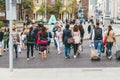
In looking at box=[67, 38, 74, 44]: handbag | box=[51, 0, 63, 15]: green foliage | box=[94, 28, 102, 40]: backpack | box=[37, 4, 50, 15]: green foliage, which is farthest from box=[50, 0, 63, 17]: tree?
box=[94, 28, 102, 40]: backpack

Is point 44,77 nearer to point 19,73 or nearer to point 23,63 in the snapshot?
point 19,73

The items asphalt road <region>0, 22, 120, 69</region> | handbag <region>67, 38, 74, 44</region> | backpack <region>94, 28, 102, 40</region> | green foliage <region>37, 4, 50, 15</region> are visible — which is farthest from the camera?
green foliage <region>37, 4, 50, 15</region>

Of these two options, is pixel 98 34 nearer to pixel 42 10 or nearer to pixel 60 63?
pixel 60 63

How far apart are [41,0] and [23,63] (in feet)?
289

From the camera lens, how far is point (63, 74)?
15.3 meters

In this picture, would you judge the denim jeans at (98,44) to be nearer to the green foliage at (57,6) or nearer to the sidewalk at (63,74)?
the sidewalk at (63,74)

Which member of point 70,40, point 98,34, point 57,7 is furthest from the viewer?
point 57,7

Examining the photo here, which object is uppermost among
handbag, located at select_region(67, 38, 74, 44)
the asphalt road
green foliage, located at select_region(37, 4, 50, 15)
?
green foliage, located at select_region(37, 4, 50, 15)

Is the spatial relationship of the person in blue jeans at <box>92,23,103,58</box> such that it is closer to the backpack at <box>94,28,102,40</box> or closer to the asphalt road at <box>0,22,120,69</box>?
the backpack at <box>94,28,102,40</box>

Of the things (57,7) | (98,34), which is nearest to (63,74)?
(98,34)

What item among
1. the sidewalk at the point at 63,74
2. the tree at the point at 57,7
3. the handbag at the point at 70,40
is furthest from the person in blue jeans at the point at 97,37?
the tree at the point at 57,7

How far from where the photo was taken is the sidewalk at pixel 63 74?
47.8 ft

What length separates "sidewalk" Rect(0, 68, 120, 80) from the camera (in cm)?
1455

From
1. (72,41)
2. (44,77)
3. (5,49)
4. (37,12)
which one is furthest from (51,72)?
(37,12)
